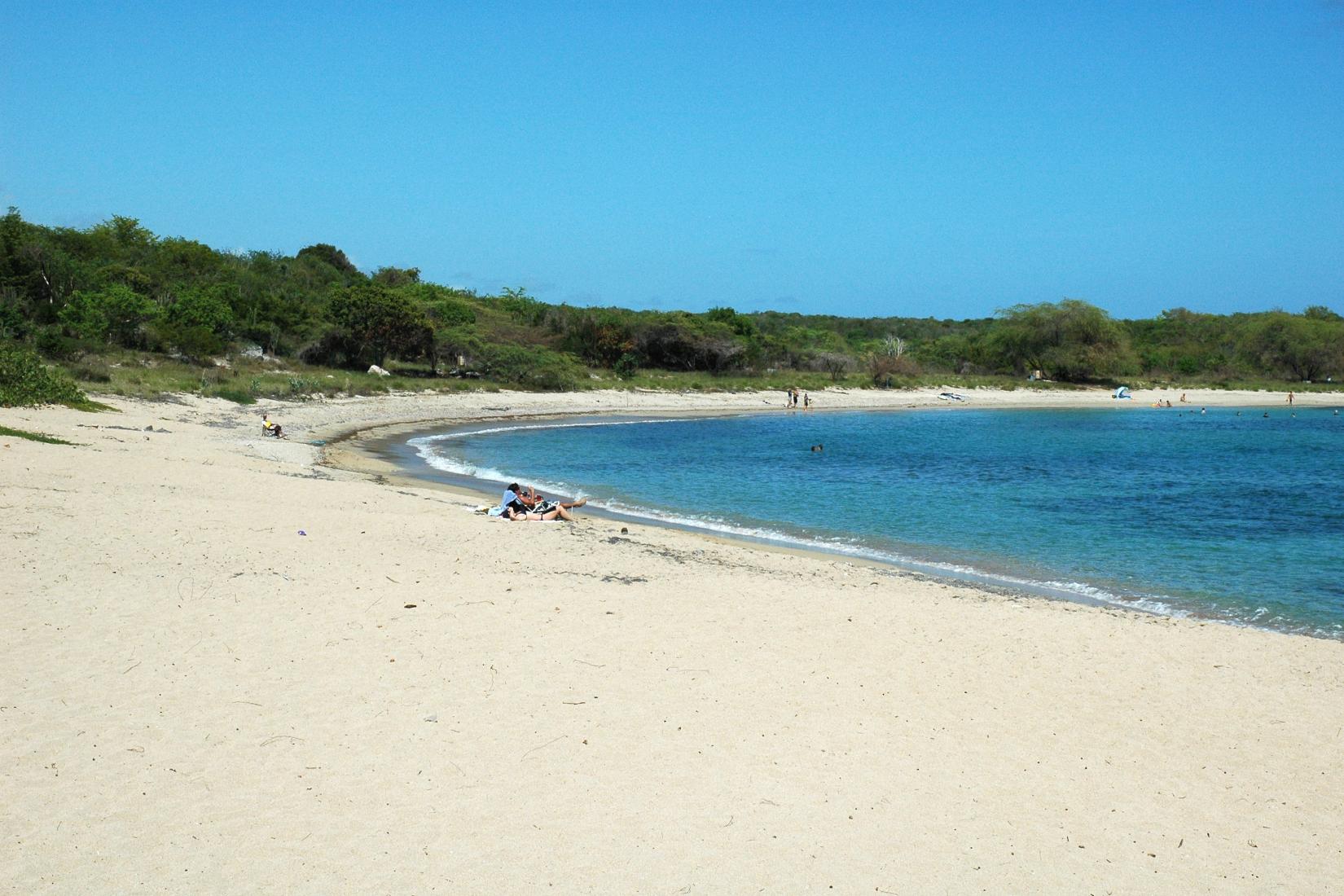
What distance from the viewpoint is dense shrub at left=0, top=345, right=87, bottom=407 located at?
22.7m

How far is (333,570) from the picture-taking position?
409 inches

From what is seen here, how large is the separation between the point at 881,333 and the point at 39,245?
87565 mm

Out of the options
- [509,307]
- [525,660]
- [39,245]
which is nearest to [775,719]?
[525,660]

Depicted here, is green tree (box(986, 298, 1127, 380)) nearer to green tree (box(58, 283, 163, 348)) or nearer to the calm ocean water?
the calm ocean water

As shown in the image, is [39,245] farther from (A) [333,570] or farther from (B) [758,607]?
(B) [758,607]

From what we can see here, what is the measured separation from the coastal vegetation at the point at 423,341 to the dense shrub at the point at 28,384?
51 millimetres

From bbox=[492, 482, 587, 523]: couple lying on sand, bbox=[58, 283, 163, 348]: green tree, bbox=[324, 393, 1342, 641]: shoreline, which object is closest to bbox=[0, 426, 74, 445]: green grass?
bbox=[324, 393, 1342, 641]: shoreline

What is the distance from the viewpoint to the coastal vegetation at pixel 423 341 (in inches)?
1480

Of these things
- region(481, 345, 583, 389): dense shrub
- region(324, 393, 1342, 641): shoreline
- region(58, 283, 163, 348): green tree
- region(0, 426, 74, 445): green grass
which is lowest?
region(324, 393, 1342, 641): shoreline

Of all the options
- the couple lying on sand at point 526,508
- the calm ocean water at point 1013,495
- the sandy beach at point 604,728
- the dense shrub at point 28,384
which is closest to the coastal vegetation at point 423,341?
the dense shrub at point 28,384

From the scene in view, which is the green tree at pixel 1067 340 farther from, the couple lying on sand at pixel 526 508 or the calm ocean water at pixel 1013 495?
the couple lying on sand at pixel 526 508

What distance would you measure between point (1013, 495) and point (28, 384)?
22.9 m

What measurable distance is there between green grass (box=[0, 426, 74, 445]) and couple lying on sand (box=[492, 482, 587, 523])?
8.27 meters

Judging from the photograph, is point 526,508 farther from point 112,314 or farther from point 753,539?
point 112,314
